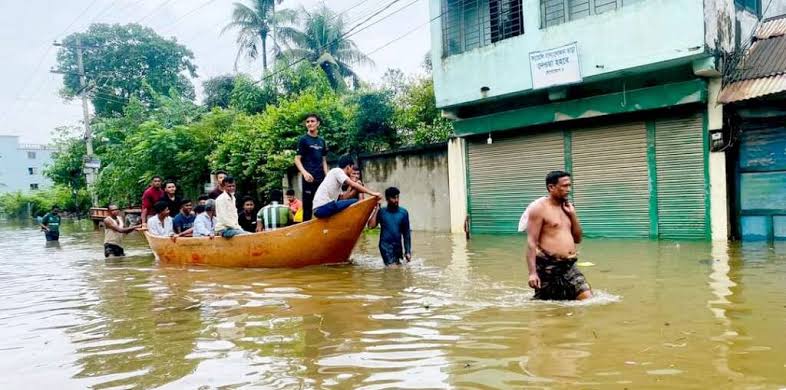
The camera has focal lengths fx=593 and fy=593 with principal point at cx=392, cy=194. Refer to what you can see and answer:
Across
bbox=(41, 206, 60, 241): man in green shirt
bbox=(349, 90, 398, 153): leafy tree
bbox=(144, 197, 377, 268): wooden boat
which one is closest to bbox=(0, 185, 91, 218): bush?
bbox=(41, 206, 60, 241): man in green shirt

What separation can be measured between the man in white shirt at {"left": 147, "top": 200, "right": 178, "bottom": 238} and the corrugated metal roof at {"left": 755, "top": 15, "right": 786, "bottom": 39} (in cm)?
1207

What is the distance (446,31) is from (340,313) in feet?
34.5

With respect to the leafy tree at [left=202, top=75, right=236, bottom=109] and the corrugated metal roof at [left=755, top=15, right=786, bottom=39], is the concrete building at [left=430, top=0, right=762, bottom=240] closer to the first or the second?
the corrugated metal roof at [left=755, top=15, right=786, bottom=39]

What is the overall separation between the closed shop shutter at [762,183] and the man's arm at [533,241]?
734 centimetres

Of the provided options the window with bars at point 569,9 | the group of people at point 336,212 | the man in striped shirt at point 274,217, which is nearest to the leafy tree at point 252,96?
the group of people at point 336,212

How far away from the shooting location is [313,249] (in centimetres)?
858

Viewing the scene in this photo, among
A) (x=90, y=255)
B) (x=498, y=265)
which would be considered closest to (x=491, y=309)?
(x=498, y=265)

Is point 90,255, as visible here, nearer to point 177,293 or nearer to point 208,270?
point 208,270

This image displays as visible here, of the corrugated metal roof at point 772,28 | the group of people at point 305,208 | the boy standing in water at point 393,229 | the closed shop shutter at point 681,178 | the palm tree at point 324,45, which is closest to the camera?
the boy standing in water at point 393,229

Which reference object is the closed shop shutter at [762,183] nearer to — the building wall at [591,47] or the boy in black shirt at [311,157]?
the building wall at [591,47]

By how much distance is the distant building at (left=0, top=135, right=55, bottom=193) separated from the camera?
6875cm

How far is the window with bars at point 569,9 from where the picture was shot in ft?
39.0

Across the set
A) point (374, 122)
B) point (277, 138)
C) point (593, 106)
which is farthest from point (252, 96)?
point (593, 106)

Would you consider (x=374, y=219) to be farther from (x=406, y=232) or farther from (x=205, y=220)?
(x=205, y=220)
